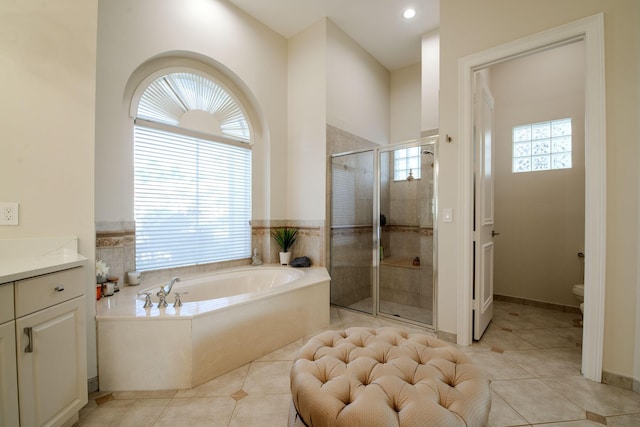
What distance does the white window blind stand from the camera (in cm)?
242

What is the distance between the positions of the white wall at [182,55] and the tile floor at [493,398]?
4.66ft

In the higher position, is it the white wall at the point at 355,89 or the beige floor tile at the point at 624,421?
the white wall at the point at 355,89

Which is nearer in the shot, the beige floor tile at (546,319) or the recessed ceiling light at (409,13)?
the beige floor tile at (546,319)

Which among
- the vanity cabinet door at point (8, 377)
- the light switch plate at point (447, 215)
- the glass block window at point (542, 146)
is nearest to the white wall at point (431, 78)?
the glass block window at point (542, 146)

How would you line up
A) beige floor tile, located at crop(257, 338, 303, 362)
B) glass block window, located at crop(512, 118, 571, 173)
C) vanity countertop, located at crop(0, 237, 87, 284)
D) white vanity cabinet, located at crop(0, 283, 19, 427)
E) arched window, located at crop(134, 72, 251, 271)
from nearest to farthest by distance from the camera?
white vanity cabinet, located at crop(0, 283, 19, 427), vanity countertop, located at crop(0, 237, 87, 284), beige floor tile, located at crop(257, 338, 303, 362), arched window, located at crop(134, 72, 251, 271), glass block window, located at crop(512, 118, 571, 173)

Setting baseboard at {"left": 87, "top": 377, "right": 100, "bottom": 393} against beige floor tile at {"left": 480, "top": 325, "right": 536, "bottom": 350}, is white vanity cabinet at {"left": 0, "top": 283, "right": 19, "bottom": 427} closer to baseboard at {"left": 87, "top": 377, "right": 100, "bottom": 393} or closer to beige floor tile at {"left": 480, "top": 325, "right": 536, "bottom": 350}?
baseboard at {"left": 87, "top": 377, "right": 100, "bottom": 393}

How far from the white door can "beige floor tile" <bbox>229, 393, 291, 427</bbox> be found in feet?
5.56

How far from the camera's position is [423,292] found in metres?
2.95

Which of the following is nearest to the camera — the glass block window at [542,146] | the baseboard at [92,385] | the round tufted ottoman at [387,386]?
the round tufted ottoman at [387,386]

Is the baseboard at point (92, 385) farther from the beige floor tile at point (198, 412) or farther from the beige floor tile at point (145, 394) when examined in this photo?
the beige floor tile at point (198, 412)

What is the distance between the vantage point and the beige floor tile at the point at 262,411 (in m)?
1.40

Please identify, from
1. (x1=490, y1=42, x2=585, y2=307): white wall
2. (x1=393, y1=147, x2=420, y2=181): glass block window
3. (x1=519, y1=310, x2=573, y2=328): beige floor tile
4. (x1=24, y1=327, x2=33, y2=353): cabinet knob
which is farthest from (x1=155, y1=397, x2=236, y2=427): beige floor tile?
(x1=490, y1=42, x2=585, y2=307): white wall

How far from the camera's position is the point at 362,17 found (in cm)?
310

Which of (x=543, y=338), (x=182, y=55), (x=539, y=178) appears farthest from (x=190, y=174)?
(x=539, y=178)
